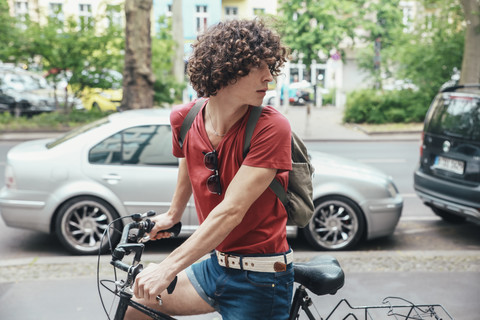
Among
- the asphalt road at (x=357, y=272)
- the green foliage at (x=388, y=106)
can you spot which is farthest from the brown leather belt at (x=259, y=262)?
the green foliage at (x=388, y=106)

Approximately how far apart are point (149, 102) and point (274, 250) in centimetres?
1422

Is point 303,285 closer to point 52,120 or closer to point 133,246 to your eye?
point 133,246

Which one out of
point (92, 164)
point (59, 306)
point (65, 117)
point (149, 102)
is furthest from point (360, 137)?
point (59, 306)

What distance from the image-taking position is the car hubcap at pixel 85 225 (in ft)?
19.5

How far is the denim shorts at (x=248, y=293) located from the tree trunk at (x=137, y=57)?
1383 centimetres

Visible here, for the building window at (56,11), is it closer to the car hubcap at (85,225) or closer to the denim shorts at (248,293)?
the car hubcap at (85,225)

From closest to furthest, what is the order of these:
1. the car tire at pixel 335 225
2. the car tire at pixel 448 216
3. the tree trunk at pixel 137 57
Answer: the car tire at pixel 335 225, the car tire at pixel 448 216, the tree trunk at pixel 137 57

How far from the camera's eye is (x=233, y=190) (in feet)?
6.50

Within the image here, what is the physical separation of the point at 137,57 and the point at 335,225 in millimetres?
10757

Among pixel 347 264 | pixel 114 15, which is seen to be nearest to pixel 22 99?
pixel 114 15

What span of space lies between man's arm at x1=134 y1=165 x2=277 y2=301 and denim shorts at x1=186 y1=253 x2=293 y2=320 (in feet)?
0.70

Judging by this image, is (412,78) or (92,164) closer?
(92,164)

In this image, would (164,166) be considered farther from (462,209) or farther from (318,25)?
(318,25)

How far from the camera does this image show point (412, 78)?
2072cm
